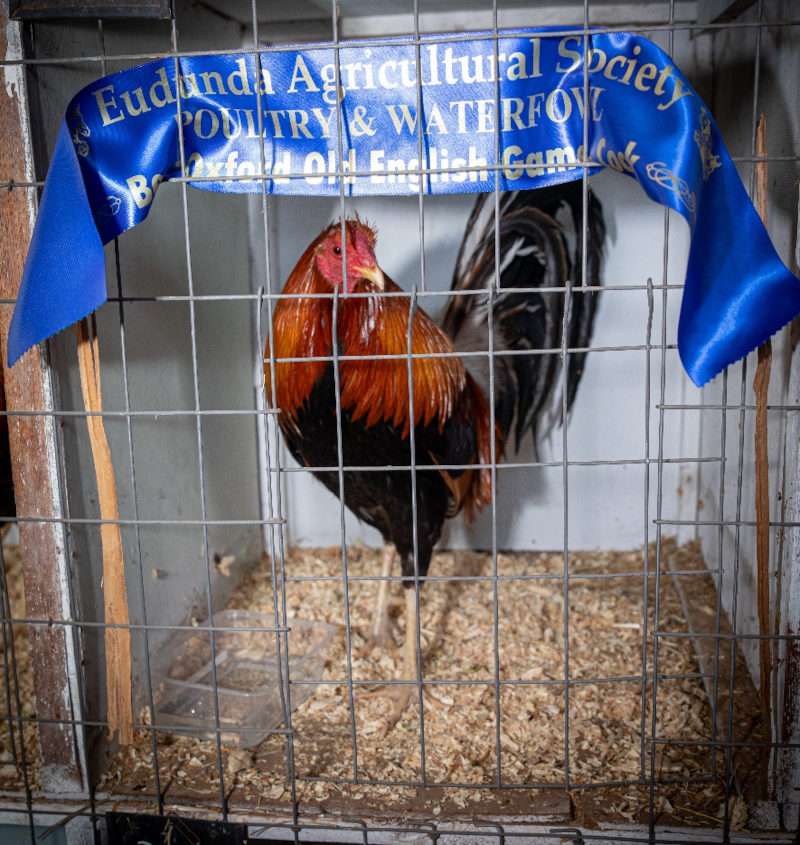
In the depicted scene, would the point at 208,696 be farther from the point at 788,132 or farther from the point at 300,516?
the point at 788,132

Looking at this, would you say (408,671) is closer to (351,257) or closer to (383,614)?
(383,614)

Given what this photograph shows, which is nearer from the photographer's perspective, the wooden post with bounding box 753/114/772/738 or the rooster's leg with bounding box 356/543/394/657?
the wooden post with bounding box 753/114/772/738

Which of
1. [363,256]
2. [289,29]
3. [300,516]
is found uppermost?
[289,29]

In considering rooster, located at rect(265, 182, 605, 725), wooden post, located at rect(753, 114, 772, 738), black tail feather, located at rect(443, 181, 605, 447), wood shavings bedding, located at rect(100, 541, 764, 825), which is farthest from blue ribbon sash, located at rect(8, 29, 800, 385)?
black tail feather, located at rect(443, 181, 605, 447)

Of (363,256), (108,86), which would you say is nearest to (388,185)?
(363,256)

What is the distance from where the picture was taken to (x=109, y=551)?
188 cm

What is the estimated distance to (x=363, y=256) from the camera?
212 cm

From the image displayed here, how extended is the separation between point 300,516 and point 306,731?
1423 mm

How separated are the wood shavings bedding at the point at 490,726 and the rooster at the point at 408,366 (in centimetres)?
19

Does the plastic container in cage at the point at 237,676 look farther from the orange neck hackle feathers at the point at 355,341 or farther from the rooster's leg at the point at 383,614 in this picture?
→ the orange neck hackle feathers at the point at 355,341

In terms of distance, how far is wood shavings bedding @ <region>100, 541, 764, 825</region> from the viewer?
1906mm

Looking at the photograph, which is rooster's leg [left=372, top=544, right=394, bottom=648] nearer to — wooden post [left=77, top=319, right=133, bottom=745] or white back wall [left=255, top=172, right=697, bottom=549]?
white back wall [left=255, top=172, right=697, bottom=549]

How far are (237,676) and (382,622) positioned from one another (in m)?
0.51

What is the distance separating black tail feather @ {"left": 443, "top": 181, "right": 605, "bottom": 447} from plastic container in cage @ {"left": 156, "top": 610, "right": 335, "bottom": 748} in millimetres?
1102
